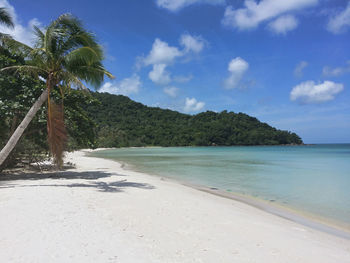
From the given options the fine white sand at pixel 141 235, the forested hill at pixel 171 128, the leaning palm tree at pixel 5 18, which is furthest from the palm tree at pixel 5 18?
the forested hill at pixel 171 128

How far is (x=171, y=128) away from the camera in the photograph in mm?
109312

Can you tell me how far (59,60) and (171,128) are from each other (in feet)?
335

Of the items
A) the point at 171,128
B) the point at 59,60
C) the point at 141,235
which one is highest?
the point at 171,128

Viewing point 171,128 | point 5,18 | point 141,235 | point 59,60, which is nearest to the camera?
point 141,235

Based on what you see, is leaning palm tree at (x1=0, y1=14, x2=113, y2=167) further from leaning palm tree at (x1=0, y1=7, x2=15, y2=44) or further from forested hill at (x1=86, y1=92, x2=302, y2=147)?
forested hill at (x1=86, y1=92, x2=302, y2=147)

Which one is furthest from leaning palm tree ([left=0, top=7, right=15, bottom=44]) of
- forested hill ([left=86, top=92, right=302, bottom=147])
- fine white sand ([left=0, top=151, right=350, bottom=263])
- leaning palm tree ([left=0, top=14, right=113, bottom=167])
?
forested hill ([left=86, top=92, right=302, bottom=147])

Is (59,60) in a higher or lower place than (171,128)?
lower

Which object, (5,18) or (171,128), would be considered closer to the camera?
A: (5,18)

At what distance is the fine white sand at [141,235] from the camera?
3051mm

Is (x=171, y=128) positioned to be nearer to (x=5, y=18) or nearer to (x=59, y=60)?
(x=5, y=18)

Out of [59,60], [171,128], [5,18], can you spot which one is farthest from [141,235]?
[171,128]

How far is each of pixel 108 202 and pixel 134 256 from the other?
9.53 feet

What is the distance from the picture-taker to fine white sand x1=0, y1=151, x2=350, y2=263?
3051 millimetres

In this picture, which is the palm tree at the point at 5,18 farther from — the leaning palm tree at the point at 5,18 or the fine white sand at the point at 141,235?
the fine white sand at the point at 141,235
